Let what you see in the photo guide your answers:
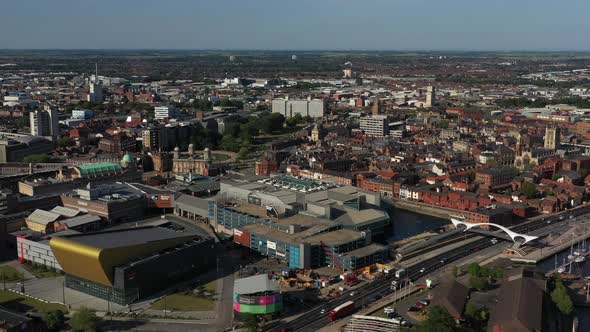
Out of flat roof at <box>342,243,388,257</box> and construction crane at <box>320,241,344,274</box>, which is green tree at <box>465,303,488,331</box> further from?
construction crane at <box>320,241,344,274</box>

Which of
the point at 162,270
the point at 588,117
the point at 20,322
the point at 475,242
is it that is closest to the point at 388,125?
the point at 588,117

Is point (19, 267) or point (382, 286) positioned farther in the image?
point (19, 267)

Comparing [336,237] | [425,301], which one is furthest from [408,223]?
[425,301]

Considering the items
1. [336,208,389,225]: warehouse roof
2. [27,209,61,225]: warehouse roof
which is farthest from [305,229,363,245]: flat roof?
[27,209,61,225]: warehouse roof

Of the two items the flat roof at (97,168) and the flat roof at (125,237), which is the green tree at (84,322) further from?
the flat roof at (97,168)

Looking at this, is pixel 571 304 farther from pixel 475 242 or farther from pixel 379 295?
pixel 475 242

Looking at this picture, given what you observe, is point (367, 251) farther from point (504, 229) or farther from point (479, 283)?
point (504, 229)
